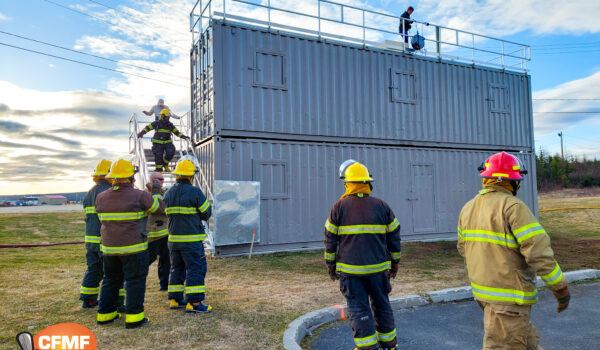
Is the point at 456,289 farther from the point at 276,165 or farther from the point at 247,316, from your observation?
the point at 276,165

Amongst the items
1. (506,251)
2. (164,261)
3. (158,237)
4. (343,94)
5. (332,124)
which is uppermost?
(343,94)

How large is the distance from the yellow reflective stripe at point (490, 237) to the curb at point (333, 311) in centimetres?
202

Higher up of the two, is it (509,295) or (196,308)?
(509,295)

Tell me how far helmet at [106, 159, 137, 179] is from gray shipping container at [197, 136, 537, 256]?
5.37 metres

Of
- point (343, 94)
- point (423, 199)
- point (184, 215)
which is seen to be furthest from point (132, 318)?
point (423, 199)

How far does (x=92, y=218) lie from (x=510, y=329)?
530 cm

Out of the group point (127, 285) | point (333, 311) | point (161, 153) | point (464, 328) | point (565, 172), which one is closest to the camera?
point (127, 285)

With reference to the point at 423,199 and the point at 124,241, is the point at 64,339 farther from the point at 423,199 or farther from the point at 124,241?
the point at 423,199

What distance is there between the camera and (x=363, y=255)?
3742 millimetres

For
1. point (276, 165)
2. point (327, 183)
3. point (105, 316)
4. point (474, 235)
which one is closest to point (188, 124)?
point (276, 165)

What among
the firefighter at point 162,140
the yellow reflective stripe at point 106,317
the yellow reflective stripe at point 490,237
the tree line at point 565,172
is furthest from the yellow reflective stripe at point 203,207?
the tree line at point 565,172

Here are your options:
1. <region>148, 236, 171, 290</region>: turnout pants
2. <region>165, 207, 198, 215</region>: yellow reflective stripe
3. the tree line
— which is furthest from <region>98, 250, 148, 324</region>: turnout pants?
the tree line

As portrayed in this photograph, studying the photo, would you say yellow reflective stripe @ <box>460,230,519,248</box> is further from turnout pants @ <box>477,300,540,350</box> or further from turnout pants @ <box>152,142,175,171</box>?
turnout pants @ <box>152,142,175,171</box>

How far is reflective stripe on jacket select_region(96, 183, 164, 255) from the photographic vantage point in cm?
475
